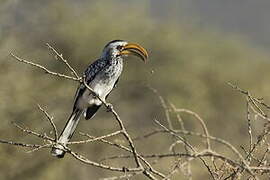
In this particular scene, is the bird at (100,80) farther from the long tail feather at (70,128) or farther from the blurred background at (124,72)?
the blurred background at (124,72)

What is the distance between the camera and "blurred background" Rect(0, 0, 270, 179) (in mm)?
11391

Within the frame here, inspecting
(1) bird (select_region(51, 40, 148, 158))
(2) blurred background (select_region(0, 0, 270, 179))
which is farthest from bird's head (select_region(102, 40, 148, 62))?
(2) blurred background (select_region(0, 0, 270, 179))

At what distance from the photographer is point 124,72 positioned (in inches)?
619

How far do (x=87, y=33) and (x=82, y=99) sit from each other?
956 centimetres

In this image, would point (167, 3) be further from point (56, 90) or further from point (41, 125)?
point (41, 125)

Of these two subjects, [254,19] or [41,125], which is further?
[254,19]

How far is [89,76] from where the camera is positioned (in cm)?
599

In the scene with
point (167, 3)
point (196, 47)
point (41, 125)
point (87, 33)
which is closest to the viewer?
point (41, 125)

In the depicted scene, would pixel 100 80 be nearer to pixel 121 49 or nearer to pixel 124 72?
pixel 121 49

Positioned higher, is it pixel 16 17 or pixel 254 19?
pixel 254 19

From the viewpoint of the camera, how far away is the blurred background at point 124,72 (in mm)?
11391

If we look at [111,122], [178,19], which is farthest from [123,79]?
[178,19]

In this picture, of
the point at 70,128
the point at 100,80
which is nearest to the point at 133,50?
the point at 100,80

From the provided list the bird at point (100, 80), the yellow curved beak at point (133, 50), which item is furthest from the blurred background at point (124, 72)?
the yellow curved beak at point (133, 50)
